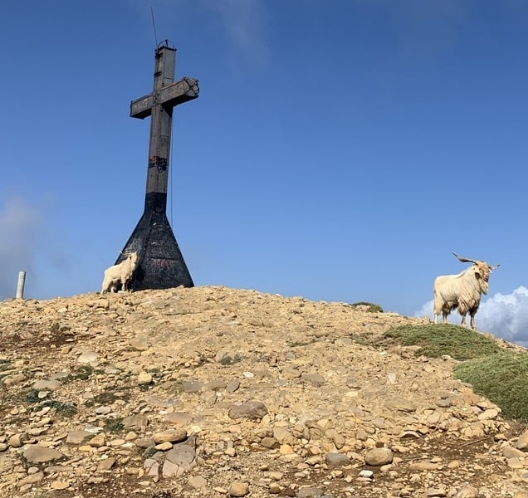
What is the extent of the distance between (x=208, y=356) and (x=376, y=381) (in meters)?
3.17

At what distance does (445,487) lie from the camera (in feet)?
22.4

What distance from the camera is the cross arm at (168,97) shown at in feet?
63.4

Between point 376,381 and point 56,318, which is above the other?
point 56,318

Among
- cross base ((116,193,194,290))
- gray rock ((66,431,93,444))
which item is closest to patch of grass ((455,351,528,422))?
gray rock ((66,431,93,444))

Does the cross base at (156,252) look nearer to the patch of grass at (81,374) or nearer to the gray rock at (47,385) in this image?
the patch of grass at (81,374)

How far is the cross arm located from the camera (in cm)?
1933

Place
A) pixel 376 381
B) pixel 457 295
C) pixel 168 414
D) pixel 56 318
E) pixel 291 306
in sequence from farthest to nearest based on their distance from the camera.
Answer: pixel 457 295 < pixel 291 306 < pixel 56 318 < pixel 376 381 < pixel 168 414

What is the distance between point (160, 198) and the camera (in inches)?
780

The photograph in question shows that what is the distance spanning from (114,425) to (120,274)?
409 inches

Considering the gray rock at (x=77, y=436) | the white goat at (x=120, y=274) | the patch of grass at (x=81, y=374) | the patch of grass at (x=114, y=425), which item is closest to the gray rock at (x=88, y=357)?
the patch of grass at (x=81, y=374)

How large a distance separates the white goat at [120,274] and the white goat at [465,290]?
9.24 metres

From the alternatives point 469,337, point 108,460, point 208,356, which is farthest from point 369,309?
point 108,460

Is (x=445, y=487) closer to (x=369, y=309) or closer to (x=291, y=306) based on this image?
(x=291, y=306)

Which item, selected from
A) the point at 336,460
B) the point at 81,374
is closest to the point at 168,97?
the point at 81,374
